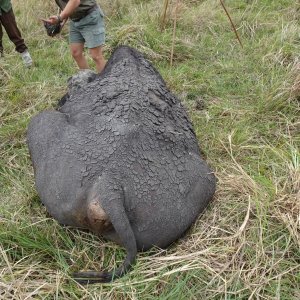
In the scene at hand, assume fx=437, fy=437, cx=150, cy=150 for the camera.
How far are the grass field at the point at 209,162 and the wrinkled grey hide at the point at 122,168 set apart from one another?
0.13 m

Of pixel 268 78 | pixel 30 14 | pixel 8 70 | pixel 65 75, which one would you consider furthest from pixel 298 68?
pixel 30 14

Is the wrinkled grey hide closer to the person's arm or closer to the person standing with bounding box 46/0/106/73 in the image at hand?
the person's arm

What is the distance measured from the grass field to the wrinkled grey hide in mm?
126

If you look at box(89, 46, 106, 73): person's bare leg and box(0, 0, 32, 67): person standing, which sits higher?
box(0, 0, 32, 67): person standing

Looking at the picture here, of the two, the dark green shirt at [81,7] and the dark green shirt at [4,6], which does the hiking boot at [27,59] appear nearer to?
the dark green shirt at [4,6]

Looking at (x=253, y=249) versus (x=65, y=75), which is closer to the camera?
(x=253, y=249)

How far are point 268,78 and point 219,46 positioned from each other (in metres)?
0.98

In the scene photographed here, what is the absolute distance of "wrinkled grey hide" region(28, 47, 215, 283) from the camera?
2.00 m

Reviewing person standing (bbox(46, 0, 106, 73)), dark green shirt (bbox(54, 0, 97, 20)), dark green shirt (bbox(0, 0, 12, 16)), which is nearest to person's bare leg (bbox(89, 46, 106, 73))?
person standing (bbox(46, 0, 106, 73))

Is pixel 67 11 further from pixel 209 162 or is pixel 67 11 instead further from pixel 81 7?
pixel 209 162

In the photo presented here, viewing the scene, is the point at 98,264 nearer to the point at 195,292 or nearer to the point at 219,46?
the point at 195,292

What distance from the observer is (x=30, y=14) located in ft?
17.9

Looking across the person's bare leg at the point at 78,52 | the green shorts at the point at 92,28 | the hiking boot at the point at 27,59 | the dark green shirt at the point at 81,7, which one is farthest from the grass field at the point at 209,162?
the dark green shirt at the point at 81,7

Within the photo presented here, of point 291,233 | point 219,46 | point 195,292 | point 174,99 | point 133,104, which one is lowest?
point 219,46
